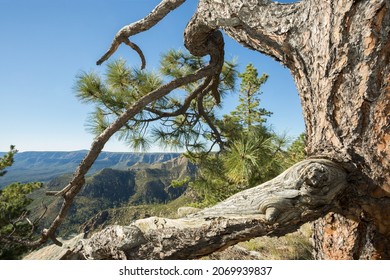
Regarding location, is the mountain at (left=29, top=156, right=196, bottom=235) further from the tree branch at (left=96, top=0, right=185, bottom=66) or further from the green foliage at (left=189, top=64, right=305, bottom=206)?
the tree branch at (left=96, top=0, right=185, bottom=66)

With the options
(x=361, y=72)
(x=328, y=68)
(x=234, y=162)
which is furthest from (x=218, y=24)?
(x=234, y=162)

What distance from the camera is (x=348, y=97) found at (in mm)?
1196

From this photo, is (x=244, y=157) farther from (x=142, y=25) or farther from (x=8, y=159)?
(x=8, y=159)

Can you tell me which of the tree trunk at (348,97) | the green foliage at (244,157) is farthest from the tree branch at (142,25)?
the green foliage at (244,157)

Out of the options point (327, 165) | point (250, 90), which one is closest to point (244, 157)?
point (327, 165)

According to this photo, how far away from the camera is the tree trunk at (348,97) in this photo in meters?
1.15

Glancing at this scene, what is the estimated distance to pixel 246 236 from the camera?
1054 mm

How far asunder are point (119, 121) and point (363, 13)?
5.79 feet

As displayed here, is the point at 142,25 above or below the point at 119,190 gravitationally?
above

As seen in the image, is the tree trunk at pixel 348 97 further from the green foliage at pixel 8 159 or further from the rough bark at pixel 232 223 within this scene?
the green foliage at pixel 8 159

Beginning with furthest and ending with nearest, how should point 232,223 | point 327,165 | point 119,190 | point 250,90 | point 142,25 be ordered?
point 119,190, point 250,90, point 142,25, point 327,165, point 232,223

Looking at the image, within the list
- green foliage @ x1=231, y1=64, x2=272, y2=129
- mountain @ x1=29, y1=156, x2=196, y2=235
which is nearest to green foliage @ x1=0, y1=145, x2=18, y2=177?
green foliage @ x1=231, y1=64, x2=272, y2=129

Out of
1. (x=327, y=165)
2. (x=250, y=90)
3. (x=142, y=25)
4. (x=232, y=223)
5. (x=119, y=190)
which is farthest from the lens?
(x=119, y=190)

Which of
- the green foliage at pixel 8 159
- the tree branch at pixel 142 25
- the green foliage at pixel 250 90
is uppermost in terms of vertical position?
the green foliage at pixel 250 90
